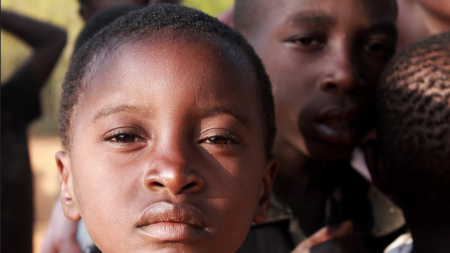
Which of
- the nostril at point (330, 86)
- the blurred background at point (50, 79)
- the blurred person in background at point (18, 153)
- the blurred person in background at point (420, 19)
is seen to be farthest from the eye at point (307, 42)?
the blurred background at point (50, 79)

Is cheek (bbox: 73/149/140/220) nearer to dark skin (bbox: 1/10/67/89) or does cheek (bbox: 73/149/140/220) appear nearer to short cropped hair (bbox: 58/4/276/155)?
short cropped hair (bbox: 58/4/276/155)

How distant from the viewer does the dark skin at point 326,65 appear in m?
1.98

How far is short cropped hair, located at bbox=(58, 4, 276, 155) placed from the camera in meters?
1.43

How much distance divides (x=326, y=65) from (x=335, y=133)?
0.26 m

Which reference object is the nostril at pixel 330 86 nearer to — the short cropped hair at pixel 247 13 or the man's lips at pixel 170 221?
Result: the short cropped hair at pixel 247 13

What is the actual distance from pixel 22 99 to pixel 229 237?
204 centimetres

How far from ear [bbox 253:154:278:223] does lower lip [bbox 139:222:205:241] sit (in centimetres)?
34

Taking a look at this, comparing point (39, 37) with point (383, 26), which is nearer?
point (383, 26)

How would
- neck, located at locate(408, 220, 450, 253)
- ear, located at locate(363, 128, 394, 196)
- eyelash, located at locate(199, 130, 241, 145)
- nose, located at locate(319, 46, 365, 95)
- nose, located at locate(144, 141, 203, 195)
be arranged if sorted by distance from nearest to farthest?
nose, located at locate(144, 141, 203, 195) → eyelash, located at locate(199, 130, 241, 145) → neck, located at locate(408, 220, 450, 253) → ear, located at locate(363, 128, 394, 196) → nose, located at locate(319, 46, 365, 95)

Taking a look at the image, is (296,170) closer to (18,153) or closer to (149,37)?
(149,37)

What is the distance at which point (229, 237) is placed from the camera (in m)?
1.36

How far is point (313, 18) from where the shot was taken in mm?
2000

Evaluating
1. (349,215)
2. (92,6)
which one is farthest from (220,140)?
(92,6)

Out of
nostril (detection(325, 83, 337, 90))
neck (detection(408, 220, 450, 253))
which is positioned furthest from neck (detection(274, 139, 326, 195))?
neck (detection(408, 220, 450, 253))
